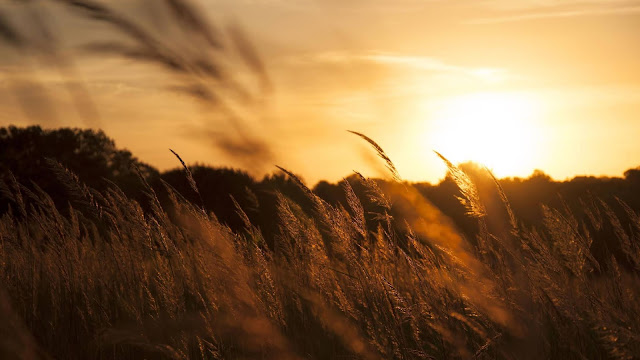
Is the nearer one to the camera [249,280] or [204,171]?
[249,280]

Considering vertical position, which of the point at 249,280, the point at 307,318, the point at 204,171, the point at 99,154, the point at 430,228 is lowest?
the point at 307,318

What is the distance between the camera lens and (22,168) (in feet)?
92.8

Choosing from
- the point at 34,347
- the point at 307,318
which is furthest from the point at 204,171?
the point at 34,347

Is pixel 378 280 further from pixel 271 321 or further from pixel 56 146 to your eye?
pixel 56 146

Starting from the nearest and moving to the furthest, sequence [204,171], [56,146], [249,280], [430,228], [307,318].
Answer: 1. [249,280]
2. [430,228]
3. [307,318]
4. [204,171]
5. [56,146]

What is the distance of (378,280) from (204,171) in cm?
1554

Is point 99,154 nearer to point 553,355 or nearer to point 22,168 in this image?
point 22,168

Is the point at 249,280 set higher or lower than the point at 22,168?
lower

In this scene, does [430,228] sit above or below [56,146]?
below

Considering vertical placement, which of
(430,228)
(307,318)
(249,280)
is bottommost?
(307,318)

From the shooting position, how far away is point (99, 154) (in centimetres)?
3144

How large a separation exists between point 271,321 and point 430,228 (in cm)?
130

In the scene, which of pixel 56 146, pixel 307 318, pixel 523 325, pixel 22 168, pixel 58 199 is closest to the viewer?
pixel 523 325

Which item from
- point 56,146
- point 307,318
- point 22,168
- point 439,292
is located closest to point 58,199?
point 22,168
